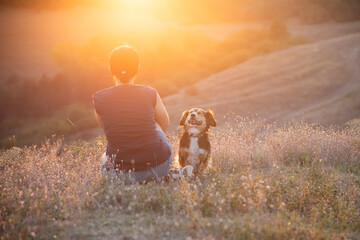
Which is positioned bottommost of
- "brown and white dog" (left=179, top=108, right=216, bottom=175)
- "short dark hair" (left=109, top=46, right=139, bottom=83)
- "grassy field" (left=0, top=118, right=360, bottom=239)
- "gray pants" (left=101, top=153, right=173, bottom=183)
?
"grassy field" (left=0, top=118, right=360, bottom=239)

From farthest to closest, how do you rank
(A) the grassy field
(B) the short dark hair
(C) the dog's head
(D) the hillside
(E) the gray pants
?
(D) the hillside → (C) the dog's head → (E) the gray pants → (B) the short dark hair → (A) the grassy field

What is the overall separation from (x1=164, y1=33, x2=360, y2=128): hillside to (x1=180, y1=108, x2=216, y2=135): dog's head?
1541 centimetres

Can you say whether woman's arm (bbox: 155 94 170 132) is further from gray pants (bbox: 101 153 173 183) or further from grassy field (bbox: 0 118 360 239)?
grassy field (bbox: 0 118 360 239)

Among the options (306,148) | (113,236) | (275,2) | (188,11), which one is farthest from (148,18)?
(113,236)

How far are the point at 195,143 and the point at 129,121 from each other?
4.44ft

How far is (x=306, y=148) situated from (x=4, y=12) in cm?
4994

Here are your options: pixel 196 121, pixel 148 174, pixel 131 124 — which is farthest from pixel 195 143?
pixel 131 124

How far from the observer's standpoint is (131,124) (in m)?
4.11

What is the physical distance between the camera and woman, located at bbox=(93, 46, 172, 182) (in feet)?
13.5

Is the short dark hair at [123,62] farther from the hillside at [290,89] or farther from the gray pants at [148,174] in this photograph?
the hillside at [290,89]

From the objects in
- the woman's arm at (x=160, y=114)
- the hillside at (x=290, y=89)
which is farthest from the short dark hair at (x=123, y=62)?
the hillside at (x=290, y=89)

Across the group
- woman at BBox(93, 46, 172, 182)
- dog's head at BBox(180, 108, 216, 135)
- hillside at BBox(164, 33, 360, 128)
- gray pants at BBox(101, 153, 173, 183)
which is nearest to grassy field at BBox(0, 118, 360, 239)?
gray pants at BBox(101, 153, 173, 183)

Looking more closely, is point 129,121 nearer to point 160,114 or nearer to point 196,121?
point 160,114

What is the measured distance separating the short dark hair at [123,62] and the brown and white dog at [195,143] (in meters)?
1.34
